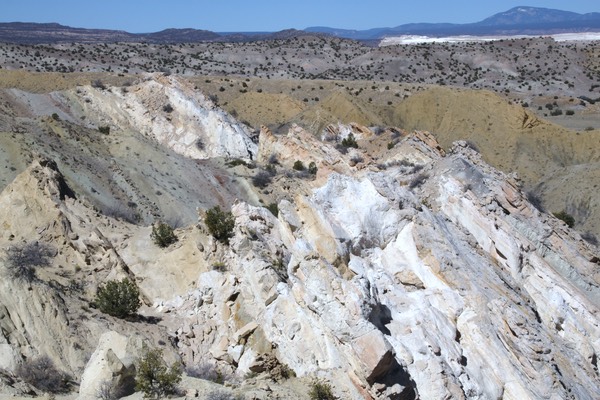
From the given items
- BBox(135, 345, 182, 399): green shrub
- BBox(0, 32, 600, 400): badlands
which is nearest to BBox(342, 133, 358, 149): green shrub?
BBox(0, 32, 600, 400): badlands

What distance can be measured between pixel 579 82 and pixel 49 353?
9827cm

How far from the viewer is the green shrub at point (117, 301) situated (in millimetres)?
16078

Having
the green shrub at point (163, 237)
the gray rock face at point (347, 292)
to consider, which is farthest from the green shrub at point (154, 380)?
the green shrub at point (163, 237)

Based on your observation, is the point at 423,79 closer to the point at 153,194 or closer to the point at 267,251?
the point at 153,194

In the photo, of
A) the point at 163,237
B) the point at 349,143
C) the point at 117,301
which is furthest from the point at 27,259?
the point at 349,143

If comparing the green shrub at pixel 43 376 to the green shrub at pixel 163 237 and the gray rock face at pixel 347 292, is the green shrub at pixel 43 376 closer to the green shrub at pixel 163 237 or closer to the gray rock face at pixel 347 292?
the gray rock face at pixel 347 292

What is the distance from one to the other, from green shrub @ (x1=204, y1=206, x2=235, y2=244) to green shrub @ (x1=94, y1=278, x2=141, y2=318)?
9.47 feet

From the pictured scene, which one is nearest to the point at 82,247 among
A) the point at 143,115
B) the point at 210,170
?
the point at 210,170

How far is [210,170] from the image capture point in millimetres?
40688

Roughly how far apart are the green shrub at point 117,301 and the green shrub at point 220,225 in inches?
114

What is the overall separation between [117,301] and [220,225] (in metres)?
3.50

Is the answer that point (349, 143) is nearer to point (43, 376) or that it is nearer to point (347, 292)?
point (347, 292)

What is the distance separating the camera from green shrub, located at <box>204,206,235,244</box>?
1781 cm

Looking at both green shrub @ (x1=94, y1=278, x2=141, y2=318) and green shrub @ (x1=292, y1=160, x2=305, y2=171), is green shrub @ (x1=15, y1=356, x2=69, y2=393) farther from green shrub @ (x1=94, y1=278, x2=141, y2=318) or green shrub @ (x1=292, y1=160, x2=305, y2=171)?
green shrub @ (x1=292, y1=160, x2=305, y2=171)
